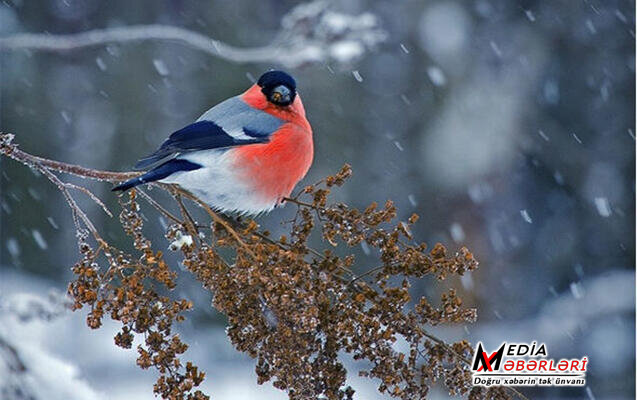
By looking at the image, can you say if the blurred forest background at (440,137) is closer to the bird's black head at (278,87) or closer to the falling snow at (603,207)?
the falling snow at (603,207)

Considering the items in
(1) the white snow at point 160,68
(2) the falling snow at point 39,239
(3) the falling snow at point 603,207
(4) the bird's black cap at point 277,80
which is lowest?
(4) the bird's black cap at point 277,80

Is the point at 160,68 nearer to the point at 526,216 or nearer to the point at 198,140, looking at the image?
the point at 526,216

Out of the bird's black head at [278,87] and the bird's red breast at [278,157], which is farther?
the bird's black head at [278,87]

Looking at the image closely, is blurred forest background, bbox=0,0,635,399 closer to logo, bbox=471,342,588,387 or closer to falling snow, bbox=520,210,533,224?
falling snow, bbox=520,210,533,224

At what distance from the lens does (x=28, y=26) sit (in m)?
6.59

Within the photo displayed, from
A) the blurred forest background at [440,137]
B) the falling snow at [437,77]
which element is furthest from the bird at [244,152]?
the falling snow at [437,77]

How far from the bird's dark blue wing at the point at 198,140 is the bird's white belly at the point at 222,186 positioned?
24 millimetres

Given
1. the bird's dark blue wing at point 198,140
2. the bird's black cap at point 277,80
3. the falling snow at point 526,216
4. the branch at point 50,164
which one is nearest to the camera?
the branch at point 50,164

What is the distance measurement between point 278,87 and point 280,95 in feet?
0.07

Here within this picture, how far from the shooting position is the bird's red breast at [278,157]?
1.99 metres

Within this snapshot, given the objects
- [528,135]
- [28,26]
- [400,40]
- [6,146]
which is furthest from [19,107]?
[6,146]

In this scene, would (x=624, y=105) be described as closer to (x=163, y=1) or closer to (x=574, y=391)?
(x=574, y=391)

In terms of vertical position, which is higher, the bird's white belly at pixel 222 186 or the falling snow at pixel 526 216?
the falling snow at pixel 526 216

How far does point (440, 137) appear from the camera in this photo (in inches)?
290
